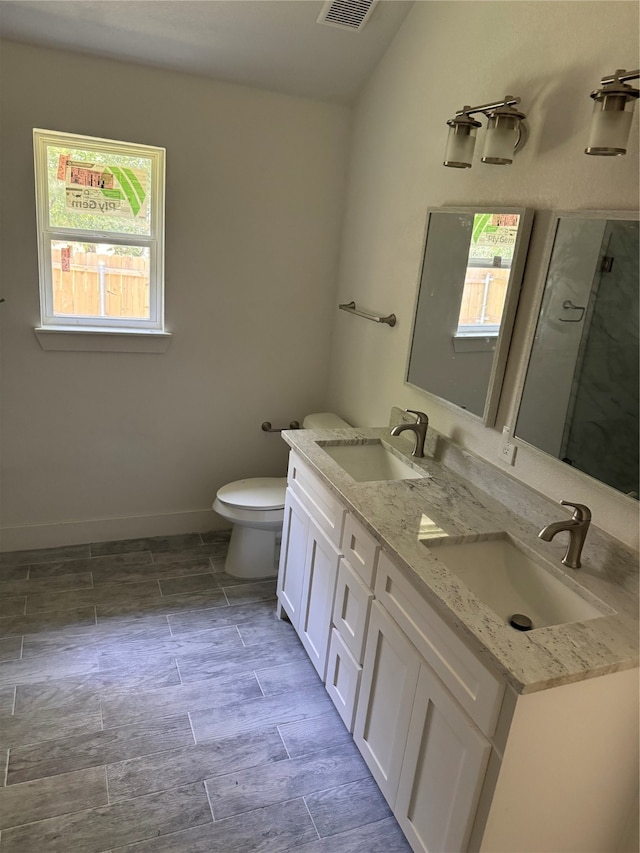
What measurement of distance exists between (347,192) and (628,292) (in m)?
1.93

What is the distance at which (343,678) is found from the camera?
2.11 metres

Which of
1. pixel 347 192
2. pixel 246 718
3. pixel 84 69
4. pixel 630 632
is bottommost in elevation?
pixel 246 718

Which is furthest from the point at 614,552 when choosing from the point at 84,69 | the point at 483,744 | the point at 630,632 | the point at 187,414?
the point at 84,69

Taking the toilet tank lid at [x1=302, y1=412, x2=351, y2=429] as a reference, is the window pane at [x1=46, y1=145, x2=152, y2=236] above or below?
above

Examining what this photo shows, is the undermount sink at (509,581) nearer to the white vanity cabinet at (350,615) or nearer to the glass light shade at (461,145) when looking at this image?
the white vanity cabinet at (350,615)

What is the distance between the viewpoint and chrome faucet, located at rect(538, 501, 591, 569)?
156 centimetres

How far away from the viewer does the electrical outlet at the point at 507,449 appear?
197cm

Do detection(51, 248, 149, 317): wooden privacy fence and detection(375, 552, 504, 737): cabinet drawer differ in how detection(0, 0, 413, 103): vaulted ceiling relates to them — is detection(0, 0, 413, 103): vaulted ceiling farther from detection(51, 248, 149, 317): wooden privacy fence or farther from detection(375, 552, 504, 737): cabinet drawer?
detection(375, 552, 504, 737): cabinet drawer

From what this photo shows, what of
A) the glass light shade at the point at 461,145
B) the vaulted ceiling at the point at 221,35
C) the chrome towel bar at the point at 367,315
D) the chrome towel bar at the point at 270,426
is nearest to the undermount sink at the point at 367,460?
the chrome towel bar at the point at 367,315

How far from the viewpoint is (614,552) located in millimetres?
1580

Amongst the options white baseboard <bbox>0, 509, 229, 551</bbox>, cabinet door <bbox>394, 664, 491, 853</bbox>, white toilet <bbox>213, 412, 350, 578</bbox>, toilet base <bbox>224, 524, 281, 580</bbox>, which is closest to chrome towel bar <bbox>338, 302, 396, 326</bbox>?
white toilet <bbox>213, 412, 350, 578</bbox>

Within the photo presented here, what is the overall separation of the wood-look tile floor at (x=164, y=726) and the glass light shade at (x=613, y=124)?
6.50 feet

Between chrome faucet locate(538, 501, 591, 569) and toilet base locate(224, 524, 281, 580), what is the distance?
1643 millimetres

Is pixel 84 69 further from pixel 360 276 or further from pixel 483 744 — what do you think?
pixel 483 744
